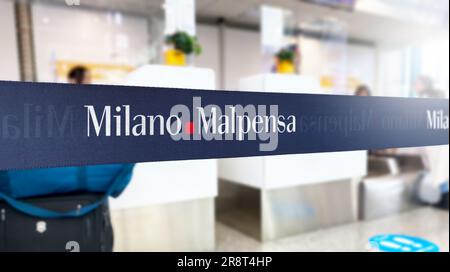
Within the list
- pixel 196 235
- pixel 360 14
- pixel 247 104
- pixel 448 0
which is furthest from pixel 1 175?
pixel 360 14

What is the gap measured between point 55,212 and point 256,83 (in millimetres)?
971

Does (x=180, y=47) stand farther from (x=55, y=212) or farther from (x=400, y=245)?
(x=400, y=245)

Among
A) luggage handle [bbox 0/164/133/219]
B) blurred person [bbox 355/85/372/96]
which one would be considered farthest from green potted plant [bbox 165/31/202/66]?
blurred person [bbox 355/85/372/96]

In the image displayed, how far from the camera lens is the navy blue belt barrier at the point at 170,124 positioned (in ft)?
1.89

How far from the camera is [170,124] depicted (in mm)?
679

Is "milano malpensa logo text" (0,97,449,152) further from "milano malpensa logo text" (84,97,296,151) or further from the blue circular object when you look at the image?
the blue circular object

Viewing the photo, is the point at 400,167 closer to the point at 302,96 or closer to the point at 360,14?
the point at 360,14

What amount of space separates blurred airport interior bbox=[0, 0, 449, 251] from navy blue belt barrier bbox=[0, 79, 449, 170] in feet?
0.28

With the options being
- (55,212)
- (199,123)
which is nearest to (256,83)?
(199,123)

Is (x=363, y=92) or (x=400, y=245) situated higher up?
(x=363, y=92)

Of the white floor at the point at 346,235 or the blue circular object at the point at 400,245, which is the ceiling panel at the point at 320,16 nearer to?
the white floor at the point at 346,235

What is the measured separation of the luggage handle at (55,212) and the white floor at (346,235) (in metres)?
1.20

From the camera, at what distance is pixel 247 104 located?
2.47 ft

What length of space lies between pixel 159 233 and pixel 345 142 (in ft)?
5.08
